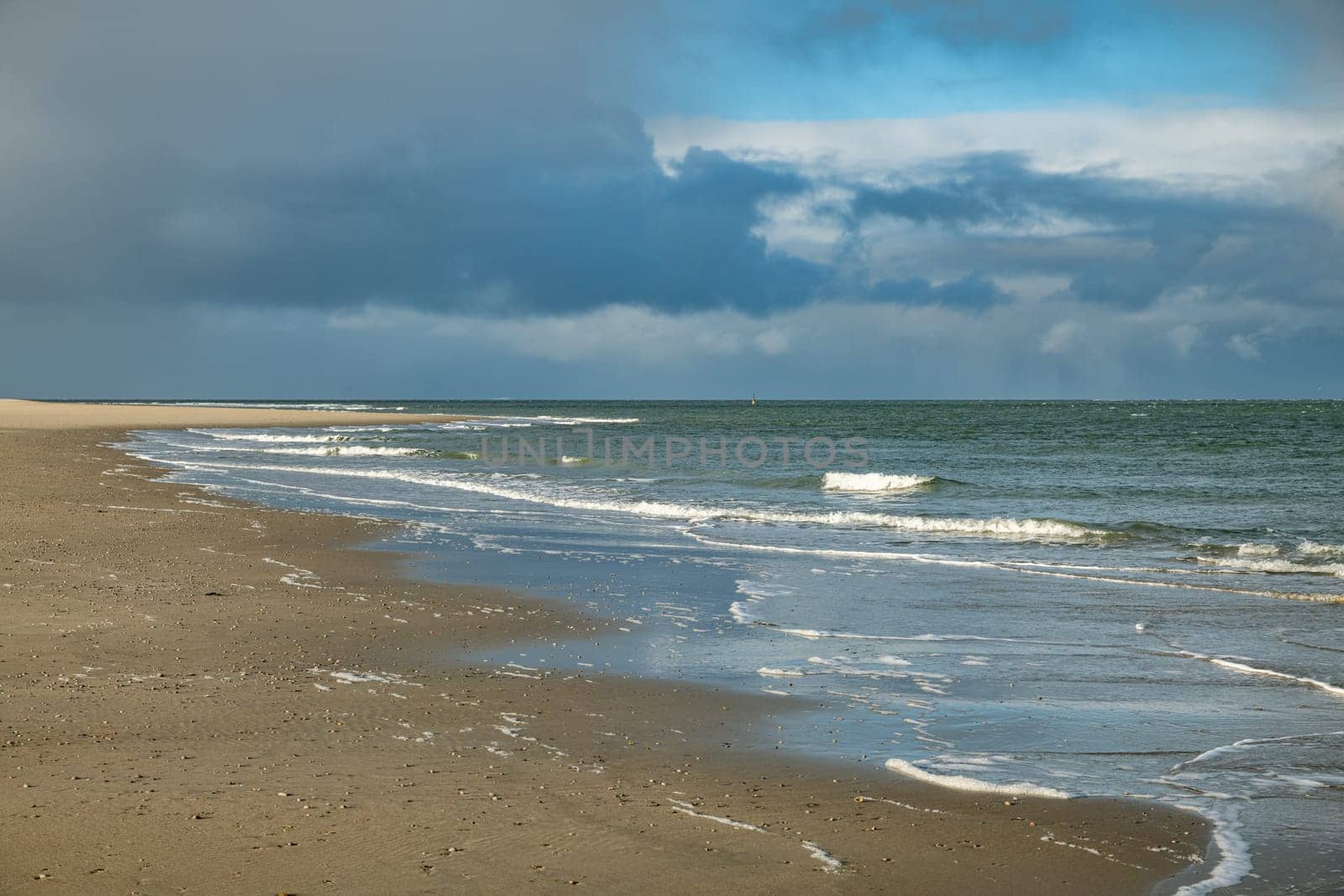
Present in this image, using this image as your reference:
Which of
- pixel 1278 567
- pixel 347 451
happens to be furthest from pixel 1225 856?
pixel 347 451

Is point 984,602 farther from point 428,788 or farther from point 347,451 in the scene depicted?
point 347,451

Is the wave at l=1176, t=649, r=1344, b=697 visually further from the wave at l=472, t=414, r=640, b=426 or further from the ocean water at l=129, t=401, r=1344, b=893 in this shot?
the wave at l=472, t=414, r=640, b=426

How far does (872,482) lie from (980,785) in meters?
25.5

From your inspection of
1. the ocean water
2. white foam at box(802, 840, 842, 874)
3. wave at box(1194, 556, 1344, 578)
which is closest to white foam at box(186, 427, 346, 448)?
the ocean water

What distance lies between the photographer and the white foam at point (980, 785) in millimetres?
6324

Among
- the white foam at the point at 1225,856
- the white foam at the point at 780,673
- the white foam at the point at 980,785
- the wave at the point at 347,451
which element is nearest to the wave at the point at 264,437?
the wave at the point at 347,451

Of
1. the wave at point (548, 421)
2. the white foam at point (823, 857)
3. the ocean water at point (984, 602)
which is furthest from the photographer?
the wave at point (548, 421)

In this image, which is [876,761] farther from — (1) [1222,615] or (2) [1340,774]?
(1) [1222,615]

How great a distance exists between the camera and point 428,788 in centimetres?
618

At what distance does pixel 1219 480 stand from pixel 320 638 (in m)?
30.5

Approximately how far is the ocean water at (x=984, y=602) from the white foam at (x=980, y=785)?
0.03 meters

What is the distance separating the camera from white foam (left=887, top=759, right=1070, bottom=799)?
6.32 metres

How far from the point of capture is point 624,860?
17.2 ft

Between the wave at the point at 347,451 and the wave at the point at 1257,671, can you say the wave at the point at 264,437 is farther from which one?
the wave at the point at 1257,671
